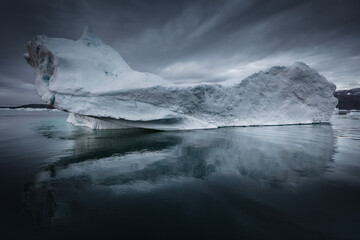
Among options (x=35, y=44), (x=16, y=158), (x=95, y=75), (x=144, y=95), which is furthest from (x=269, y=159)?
(x=35, y=44)

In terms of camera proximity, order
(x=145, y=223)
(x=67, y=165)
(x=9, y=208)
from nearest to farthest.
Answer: (x=145, y=223) → (x=9, y=208) → (x=67, y=165)

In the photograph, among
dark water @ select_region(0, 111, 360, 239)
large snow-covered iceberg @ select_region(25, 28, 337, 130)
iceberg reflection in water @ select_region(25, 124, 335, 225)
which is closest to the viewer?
dark water @ select_region(0, 111, 360, 239)

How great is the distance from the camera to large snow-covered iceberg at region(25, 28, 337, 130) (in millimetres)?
7758

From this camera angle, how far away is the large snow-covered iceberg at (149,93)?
7.76 metres

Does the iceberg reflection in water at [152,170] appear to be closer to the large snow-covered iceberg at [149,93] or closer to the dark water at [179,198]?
the dark water at [179,198]

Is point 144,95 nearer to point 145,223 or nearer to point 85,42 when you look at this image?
point 85,42

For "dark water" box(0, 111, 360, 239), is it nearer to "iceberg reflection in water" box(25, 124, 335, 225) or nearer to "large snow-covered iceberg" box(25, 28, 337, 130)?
"iceberg reflection in water" box(25, 124, 335, 225)

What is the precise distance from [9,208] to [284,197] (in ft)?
9.92

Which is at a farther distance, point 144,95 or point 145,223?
point 144,95

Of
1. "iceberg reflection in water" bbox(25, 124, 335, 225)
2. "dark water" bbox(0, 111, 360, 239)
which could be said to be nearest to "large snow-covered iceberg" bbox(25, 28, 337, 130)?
"iceberg reflection in water" bbox(25, 124, 335, 225)

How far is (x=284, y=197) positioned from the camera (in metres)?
2.14

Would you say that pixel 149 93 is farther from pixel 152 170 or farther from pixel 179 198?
pixel 179 198

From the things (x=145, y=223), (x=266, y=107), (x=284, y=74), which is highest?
(x=284, y=74)

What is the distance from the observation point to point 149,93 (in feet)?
26.6
